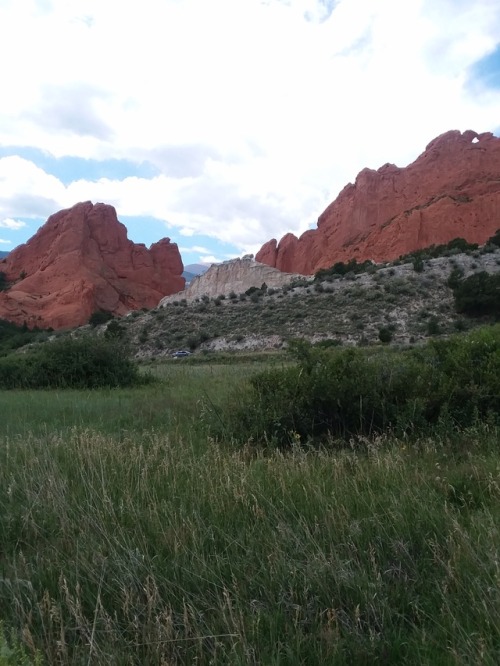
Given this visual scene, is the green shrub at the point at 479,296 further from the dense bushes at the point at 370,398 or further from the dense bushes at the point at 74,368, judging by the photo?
the dense bushes at the point at 370,398

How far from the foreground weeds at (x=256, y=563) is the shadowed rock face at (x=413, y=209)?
78048mm

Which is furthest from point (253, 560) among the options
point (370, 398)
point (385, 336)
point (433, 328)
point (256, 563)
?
point (433, 328)

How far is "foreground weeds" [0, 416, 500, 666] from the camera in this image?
2287 millimetres

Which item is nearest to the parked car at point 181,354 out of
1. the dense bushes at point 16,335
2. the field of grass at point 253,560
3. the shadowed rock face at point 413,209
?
the dense bushes at point 16,335

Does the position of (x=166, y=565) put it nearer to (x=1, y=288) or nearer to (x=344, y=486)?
(x=344, y=486)

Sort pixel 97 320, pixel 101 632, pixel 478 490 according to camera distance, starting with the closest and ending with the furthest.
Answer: pixel 101 632 < pixel 478 490 < pixel 97 320

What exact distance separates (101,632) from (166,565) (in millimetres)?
536

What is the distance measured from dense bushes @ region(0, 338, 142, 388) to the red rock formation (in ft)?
201

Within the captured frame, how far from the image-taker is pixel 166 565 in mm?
2906

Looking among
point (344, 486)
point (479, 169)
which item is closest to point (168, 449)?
point (344, 486)

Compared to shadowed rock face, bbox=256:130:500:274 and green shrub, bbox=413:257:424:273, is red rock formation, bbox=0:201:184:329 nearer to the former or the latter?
shadowed rock face, bbox=256:130:500:274

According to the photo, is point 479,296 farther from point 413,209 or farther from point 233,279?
point 413,209

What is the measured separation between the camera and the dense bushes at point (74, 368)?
14.3m

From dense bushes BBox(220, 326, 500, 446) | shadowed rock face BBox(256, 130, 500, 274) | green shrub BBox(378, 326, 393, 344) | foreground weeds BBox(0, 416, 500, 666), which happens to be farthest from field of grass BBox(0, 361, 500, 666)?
shadowed rock face BBox(256, 130, 500, 274)
